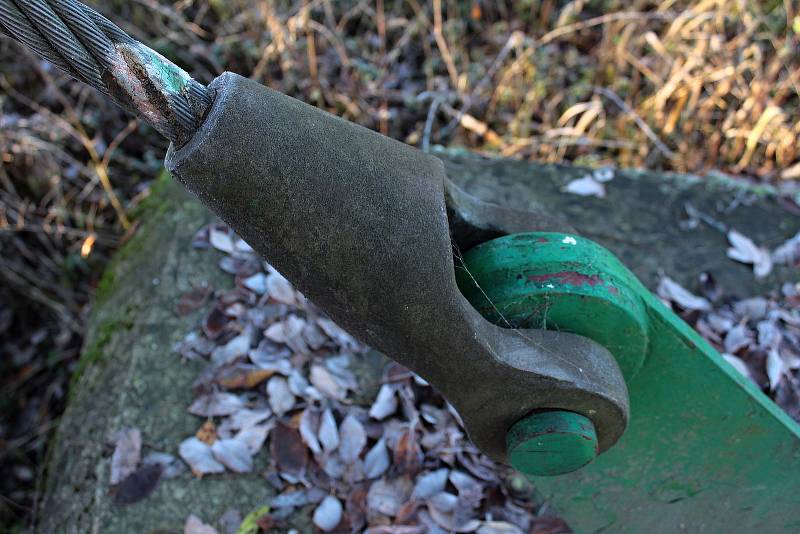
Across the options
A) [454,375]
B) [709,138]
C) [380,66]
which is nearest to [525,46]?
[380,66]

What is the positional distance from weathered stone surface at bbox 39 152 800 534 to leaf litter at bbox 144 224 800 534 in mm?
65

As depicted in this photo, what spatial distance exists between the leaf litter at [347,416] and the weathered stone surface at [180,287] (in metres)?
0.07

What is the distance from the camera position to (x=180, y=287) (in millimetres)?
2584

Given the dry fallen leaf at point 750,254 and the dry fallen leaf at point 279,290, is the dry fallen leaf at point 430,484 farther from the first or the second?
the dry fallen leaf at point 750,254

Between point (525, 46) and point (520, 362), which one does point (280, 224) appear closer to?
point (520, 362)

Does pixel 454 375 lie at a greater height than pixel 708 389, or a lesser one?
greater

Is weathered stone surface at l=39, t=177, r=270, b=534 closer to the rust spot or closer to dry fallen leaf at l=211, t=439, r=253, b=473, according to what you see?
dry fallen leaf at l=211, t=439, r=253, b=473

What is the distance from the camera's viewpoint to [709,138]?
12.4 feet

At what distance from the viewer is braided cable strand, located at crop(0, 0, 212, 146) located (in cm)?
96

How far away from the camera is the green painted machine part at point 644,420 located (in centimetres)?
143

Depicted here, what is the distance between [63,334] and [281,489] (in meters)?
1.81

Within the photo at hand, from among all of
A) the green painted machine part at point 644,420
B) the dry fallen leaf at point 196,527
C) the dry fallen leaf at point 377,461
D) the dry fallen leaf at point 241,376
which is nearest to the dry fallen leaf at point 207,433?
the dry fallen leaf at point 241,376

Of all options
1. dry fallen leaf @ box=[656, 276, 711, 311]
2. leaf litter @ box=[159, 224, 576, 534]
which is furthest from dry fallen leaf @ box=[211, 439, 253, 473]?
dry fallen leaf @ box=[656, 276, 711, 311]

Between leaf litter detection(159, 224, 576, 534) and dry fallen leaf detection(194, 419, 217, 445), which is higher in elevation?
dry fallen leaf detection(194, 419, 217, 445)
